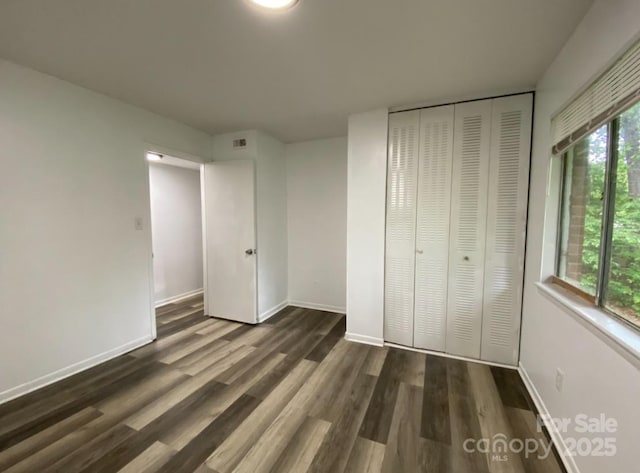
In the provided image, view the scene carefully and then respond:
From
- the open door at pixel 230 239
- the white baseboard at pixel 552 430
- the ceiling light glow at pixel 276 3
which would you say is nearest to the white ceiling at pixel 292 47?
the ceiling light glow at pixel 276 3

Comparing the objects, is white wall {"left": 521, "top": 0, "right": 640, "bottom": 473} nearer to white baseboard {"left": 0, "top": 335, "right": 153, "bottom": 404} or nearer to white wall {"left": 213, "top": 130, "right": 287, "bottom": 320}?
white wall {"left": 213, "top": 130, "right": 287, "bottom": 320}

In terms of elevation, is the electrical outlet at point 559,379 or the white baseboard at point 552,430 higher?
the electrical outlet at point 559,379

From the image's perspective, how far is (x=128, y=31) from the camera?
1.57 m

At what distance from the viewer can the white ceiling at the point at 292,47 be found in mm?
1409

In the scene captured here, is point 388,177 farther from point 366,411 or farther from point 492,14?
point 366,411

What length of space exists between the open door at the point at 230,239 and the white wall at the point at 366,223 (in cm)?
128

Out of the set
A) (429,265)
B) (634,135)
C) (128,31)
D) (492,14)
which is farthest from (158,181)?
(634,135)

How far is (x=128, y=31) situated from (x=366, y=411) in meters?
2.89

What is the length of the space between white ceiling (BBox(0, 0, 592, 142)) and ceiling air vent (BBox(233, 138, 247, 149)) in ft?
2.61

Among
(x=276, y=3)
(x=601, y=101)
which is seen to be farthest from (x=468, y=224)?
(x=276, y=3)

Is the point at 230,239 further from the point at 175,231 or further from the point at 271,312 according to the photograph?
the point at 175,231

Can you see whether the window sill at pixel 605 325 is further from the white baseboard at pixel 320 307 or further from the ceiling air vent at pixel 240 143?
the ceiling air vent at pixel 240 143

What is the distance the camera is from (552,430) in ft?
5.20

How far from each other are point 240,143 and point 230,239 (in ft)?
4.11
